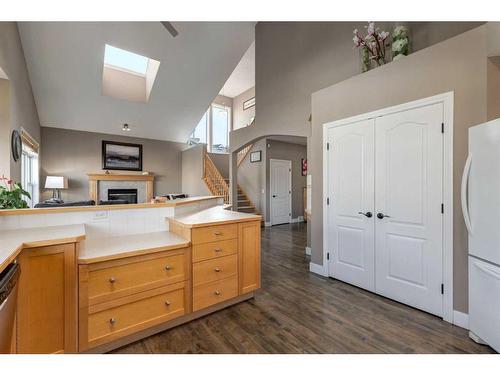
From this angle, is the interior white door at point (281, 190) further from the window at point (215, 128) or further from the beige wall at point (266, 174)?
the window at point (215, 128)

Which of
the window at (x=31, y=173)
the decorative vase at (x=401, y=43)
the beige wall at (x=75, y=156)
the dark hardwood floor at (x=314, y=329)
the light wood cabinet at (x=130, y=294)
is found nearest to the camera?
the light wood cabinet at (x=130, y=294)

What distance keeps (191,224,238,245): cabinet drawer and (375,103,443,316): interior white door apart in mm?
1598

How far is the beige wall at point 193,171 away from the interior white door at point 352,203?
15.4 feet

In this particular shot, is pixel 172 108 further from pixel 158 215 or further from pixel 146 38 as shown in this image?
pixel 158 215

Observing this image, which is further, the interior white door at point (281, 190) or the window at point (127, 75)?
the interior white door at point (281, 190)

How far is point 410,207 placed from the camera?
2375mm

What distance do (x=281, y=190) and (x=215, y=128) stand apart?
4.44 metres

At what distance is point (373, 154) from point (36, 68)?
6.08 meters

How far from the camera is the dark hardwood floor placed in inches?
70.8

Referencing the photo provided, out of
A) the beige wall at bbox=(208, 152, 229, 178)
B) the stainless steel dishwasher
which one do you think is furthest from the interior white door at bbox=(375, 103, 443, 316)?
the beige wall at bbox=(208, 152, 229, 178)

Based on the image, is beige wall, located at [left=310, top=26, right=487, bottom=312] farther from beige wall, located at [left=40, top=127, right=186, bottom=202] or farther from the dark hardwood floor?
beige wall, located at [left=40, top=127, right=186, bottom=202]

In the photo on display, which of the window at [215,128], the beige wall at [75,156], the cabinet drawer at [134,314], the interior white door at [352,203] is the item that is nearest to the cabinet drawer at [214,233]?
the cabinet drawer at [134,314]

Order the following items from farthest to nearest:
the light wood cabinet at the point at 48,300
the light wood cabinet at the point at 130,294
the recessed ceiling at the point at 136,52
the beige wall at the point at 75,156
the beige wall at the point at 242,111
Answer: the beige wall at the point at 242,111 → the beige wall at the point at 75,156 → the recessed ceiling at the point at 136,52 → the light wood cabinet at the point at 130,294 → the light wood cabinet at the point at 48,300

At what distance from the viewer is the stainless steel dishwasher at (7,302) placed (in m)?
1.01
